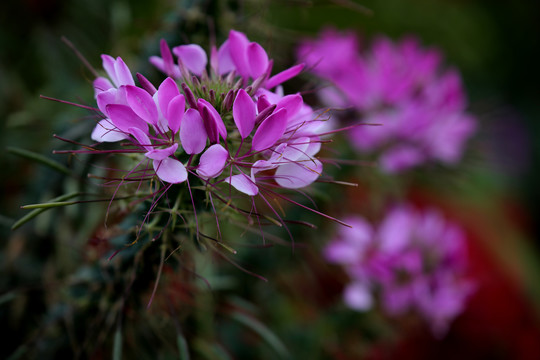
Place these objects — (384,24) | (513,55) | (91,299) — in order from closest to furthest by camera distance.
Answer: (91,299), (384,24), (513,55)

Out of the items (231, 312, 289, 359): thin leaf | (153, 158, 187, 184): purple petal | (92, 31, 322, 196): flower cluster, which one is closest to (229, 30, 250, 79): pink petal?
(92, 31, 322, 196): flower cluster

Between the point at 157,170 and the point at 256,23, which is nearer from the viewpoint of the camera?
the point at 157,170

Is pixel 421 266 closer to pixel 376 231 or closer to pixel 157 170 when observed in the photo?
pixel 376 231

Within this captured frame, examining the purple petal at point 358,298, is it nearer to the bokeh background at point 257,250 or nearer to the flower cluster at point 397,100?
the bokeh background at point 257,250

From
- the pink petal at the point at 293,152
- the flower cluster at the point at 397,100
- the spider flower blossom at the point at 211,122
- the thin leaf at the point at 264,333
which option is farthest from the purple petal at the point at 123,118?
the flower cluster at the point at 397,100

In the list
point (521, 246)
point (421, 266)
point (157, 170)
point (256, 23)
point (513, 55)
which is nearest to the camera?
point (157, 170)

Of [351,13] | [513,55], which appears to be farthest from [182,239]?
[513,55]

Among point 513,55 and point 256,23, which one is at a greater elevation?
point 256,23

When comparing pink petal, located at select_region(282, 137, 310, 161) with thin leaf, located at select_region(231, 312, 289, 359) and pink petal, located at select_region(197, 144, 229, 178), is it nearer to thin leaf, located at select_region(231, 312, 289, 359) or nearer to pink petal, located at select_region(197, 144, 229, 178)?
pink petal, located at select_region(197, 144, 229, 178)
